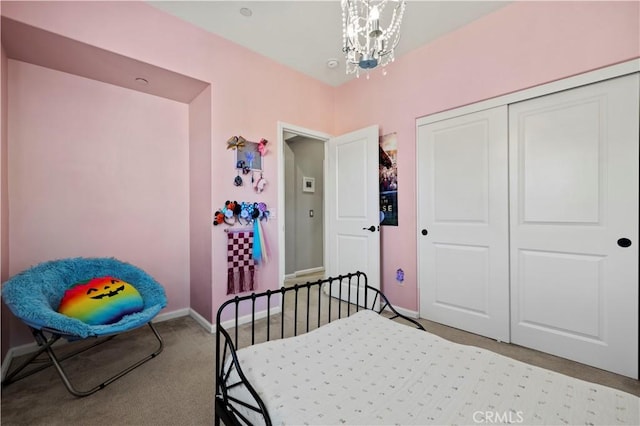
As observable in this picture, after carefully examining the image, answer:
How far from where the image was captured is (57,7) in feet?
6.44

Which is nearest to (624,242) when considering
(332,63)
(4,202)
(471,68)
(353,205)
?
(471,68)

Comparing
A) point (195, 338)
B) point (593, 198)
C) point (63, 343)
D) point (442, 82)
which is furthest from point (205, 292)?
point (593, 198)

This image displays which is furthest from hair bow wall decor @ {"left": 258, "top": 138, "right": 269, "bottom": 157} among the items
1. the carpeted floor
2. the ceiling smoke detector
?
the carpeted floor

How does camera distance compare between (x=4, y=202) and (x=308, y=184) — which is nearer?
(x=4, y=202)

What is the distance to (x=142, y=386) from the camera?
1.80 m

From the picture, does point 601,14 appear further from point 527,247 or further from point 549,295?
point 549,295

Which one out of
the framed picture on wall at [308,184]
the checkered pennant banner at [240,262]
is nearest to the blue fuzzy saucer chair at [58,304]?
the checkered pennant banner at [240,262]

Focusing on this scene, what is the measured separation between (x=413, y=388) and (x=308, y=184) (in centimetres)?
434

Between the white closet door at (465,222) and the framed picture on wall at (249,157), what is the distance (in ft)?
5.61

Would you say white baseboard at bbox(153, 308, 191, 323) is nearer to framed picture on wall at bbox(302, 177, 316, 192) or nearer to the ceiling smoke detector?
framed picture on wall at bbox(302, 177, 316, 192)

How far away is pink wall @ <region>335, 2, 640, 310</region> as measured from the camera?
6.35 ft

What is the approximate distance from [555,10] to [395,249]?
2379 millimetres

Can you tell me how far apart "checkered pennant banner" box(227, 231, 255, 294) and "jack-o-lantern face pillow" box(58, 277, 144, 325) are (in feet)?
2.72

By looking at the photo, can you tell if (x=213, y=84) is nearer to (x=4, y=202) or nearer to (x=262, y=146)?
(x=262, y=146)
